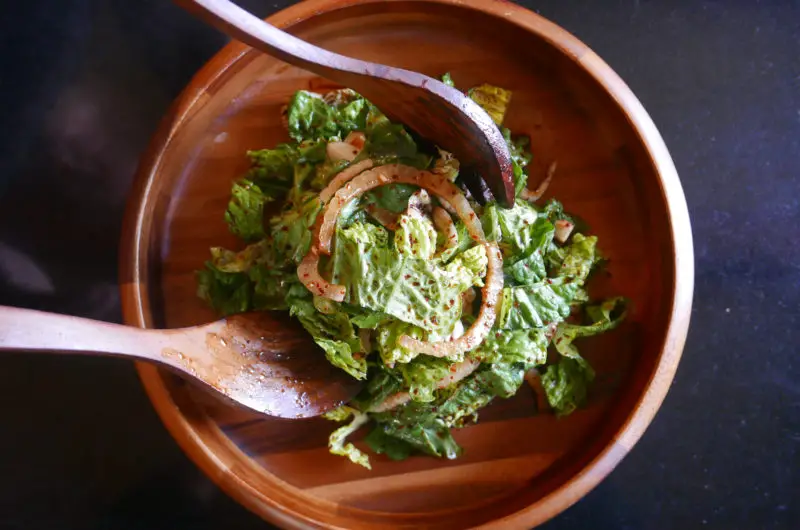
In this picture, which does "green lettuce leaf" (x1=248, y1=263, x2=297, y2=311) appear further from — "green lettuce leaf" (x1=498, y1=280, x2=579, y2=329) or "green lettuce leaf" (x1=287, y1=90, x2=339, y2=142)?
"green lettuce leaf" (x1=498, y1=280, x2=579, y2=329)

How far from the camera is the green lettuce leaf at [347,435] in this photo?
1.79m

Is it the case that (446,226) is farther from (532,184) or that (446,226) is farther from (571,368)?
(571,368)

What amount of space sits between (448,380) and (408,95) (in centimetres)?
75

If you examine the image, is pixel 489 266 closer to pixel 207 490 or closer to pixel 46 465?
pixel 207 490

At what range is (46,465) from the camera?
2.24 metres

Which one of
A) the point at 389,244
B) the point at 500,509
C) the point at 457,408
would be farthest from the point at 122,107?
the point at 500,509

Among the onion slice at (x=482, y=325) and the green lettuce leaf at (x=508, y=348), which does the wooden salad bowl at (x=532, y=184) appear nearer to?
the green lettuce leaf at (x=508, y=348)

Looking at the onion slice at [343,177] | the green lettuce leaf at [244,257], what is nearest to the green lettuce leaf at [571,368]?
the onion slice at [343,177]

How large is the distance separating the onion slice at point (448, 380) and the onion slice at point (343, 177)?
551 millimetres

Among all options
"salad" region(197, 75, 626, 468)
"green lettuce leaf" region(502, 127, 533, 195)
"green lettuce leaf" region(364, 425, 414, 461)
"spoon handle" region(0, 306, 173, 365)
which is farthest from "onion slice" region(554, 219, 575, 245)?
"spoon handle" region(0, 306, 173, 365)

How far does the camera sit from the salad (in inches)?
61.0

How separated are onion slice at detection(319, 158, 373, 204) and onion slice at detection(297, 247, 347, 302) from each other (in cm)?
15

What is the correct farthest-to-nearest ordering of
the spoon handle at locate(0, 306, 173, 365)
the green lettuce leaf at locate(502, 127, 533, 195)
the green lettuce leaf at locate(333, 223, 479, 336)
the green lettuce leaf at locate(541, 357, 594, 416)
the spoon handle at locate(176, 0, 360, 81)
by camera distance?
the green lettuce leaf at locate(541, 357, 594, 416)
the green lettuce leaf at locate(502, 127, 533, 195)
the green lettuce leaf at locate(333, 223, 479, 336)
the spoon handle at locate(176, 0, 360, 81)
the spoon handle at locate(0, 306, 173, 365)

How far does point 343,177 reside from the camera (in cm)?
162
